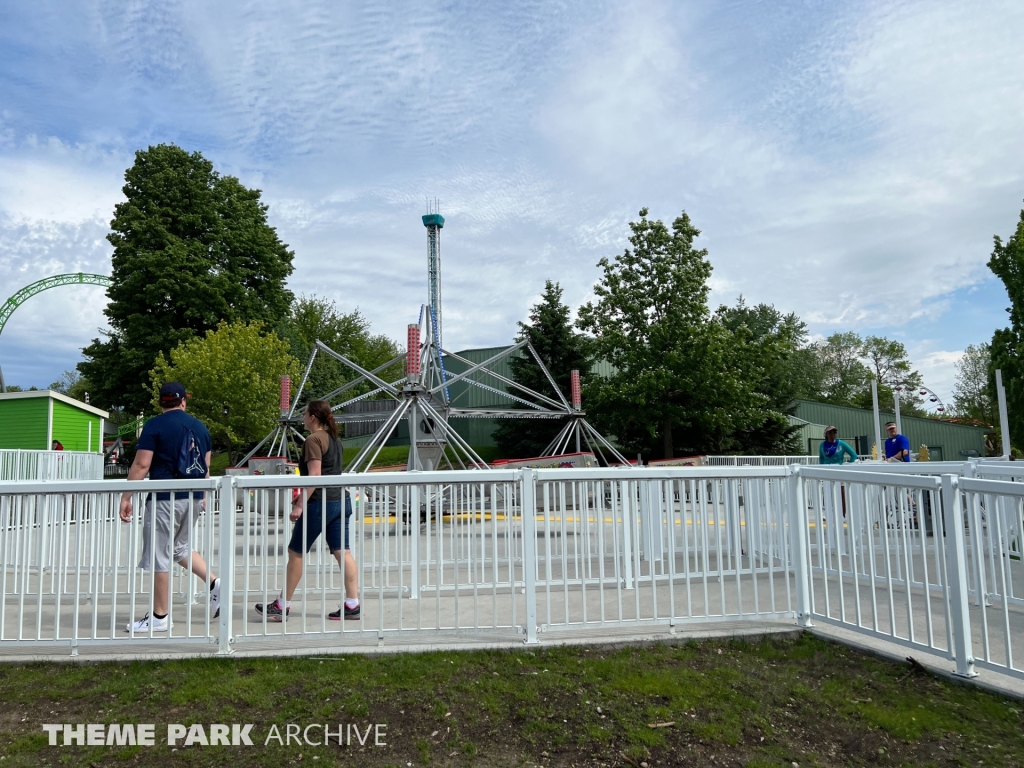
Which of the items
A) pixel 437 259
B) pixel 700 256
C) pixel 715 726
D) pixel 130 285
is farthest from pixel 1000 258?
pixel 130 285

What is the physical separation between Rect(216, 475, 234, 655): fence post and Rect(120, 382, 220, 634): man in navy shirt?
0.34 meters

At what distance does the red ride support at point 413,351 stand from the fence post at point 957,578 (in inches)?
484

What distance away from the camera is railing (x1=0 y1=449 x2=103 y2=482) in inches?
630

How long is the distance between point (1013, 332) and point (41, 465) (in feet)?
134

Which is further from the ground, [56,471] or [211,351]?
[211,351]

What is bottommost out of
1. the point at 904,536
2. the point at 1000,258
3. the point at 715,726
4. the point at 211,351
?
the point at 715,726

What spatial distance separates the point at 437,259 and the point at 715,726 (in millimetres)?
53641

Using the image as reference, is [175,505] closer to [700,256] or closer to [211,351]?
[211,351]

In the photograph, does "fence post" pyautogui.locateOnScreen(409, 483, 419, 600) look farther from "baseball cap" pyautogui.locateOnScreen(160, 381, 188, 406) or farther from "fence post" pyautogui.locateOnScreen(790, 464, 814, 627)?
"fence post" pyautogui.locateOnScreen(790, 464, 814, 627)

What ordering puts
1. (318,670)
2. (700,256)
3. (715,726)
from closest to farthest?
(715,726)
(318,670)
(700,256)

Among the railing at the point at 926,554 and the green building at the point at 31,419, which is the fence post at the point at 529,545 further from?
the green building at the point at 31,419

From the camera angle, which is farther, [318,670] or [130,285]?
[130,285]

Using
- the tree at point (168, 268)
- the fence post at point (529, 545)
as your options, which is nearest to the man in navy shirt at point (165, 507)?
the fence post at point (529, 545)

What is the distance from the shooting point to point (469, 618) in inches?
213
